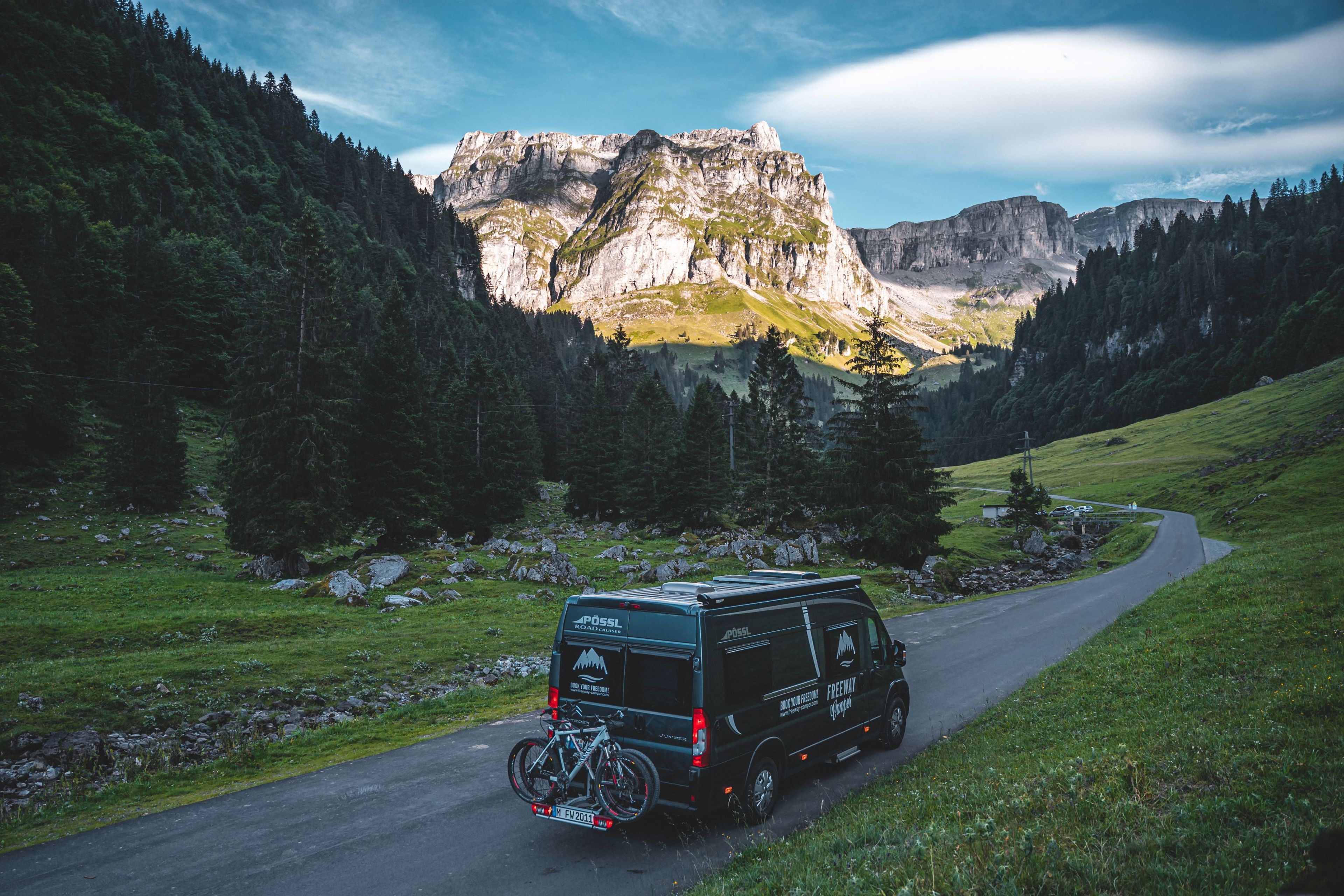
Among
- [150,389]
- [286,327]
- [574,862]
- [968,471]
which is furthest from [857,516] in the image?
[968,471]

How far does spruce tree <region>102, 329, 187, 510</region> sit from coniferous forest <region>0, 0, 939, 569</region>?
7.3 inches

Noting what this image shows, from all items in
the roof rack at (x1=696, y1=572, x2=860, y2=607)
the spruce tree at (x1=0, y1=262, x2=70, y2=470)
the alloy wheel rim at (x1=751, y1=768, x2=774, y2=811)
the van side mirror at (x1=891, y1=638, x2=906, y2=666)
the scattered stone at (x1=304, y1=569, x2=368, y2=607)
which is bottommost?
the scattered stone at (x1=304, y1=569, x2=368, y2=607)

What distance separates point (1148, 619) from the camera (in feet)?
68.5

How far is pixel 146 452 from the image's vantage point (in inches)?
1815

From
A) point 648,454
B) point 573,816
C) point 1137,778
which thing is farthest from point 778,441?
point 1137,778

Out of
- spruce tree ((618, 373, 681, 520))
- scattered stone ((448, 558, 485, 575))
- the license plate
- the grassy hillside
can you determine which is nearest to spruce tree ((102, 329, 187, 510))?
scattered stone ((448, 558, 485, 575))

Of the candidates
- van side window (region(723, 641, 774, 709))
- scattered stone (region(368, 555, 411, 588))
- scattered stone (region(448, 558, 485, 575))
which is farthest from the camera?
scattered stone (region(448, 558, 485, 575))

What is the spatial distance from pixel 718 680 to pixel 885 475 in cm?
3821

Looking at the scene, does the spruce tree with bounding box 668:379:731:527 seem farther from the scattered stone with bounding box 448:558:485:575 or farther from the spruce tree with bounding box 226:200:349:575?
the spruce tree with bounding box 226:200:349:575

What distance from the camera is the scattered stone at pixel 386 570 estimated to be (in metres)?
30.5

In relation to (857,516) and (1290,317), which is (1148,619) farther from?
(1290,317)

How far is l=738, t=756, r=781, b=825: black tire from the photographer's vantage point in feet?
31.0

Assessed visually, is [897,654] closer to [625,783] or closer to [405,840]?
[625,783]

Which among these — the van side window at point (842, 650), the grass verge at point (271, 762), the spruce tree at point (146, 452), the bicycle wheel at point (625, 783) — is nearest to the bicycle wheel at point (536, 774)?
the bicycle wheel at point (625, 783)
